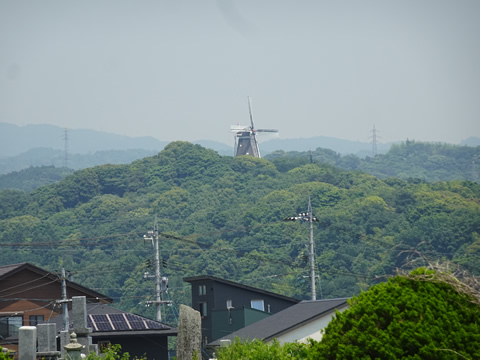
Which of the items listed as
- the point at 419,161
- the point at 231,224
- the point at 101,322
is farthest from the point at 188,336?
the point at 419,161

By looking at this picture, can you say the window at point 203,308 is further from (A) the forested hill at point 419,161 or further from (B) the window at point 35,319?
(A) the forested hill at point 419,161

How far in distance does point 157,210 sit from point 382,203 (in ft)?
88.9

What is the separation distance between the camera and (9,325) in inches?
1479

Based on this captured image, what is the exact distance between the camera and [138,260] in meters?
75.4

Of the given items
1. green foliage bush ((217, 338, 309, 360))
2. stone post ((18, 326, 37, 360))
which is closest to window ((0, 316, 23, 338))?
green foliage bush ((217, 338, 309, 360))

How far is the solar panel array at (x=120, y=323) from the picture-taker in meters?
28.3

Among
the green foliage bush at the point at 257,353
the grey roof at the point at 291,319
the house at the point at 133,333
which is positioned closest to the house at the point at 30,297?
the house at the point at 133,333

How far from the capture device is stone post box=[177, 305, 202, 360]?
15594 millimetres

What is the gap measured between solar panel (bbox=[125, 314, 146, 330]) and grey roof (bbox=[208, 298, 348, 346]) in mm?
3311

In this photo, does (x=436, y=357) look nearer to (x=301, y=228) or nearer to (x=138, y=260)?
(x=138, y=260)

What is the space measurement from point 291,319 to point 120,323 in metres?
6.10

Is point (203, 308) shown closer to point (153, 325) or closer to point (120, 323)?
point (153, 325)

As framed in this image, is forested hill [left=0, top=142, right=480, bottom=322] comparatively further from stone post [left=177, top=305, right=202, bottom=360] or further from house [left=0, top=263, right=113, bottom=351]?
stone post [left=177, top=305, right=202, bottom=360]

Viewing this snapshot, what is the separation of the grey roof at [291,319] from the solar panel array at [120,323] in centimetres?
314
